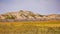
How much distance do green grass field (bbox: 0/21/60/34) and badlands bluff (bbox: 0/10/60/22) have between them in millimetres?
67

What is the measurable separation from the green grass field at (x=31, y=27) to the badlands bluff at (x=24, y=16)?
0.07 metres

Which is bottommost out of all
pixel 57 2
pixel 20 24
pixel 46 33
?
pixel 46 33

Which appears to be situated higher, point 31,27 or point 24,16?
point 24,16

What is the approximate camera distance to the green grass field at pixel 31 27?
2.34 metres

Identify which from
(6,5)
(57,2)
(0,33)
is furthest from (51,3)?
(0,33)

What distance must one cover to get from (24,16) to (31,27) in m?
0.22

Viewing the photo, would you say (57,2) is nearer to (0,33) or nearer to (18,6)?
(18,6)

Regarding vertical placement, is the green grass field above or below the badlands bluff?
below

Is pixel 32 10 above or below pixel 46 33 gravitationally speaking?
above

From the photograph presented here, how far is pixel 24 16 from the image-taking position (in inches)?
94.3

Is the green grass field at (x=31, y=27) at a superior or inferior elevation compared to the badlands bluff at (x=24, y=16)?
inferior

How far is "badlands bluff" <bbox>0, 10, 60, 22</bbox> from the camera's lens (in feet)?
7.78

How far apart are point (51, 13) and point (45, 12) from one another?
0.34 ft

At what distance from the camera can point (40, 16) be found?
241 centimetres
